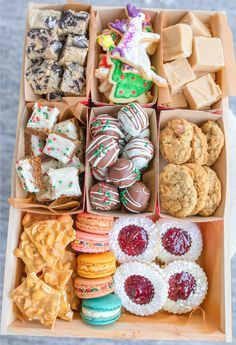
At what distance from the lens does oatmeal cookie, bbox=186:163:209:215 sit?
1.53 metres

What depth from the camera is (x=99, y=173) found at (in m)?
1.56

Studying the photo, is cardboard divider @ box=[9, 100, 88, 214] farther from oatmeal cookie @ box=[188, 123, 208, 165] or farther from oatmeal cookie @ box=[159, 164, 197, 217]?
oatmeal cookie @ box=[188, 123, 208, 165]

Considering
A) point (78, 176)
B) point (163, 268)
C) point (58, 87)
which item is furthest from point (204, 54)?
point (163, 268)

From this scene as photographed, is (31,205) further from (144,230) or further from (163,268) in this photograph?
(163,268)

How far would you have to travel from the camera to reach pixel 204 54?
5.34 feet

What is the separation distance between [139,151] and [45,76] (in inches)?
17.8

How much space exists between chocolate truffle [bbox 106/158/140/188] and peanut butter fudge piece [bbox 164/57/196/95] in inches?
14.2

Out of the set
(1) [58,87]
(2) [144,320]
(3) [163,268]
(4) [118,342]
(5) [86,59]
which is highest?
(5) [86,59]

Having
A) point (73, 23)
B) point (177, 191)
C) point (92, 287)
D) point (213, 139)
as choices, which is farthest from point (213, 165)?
point (73, 23)

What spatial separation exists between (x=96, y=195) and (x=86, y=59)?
0.53 m

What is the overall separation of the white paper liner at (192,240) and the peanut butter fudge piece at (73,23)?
82 cm

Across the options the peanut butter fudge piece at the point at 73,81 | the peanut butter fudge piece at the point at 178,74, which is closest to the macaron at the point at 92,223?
the peanut butter fudge piece at the point at 73,81

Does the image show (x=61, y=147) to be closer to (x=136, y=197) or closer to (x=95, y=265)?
(x=136, y=197)

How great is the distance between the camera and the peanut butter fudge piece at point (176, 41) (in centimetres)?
161
